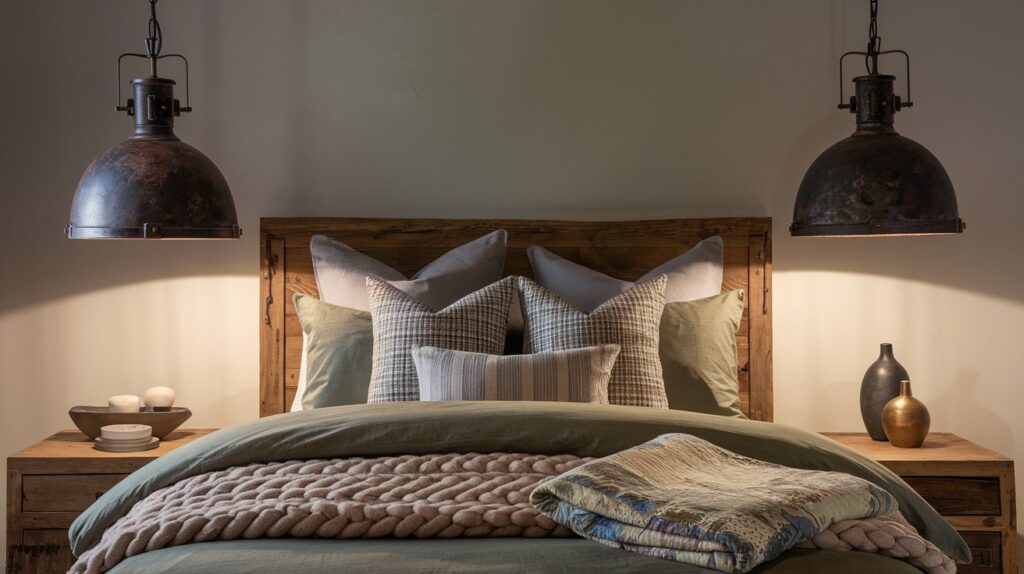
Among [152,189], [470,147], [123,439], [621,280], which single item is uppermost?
[470,147]

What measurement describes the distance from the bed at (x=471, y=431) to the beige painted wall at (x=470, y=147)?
0.11 meters

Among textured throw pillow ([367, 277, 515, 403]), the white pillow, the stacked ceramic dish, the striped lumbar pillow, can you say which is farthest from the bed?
the stacked ceramic dish

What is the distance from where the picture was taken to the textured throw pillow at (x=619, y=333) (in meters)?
2.93

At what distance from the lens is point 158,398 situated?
3336 millimetres

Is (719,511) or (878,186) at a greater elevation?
(878,186)

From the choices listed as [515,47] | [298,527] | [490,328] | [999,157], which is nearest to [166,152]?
[490,328]

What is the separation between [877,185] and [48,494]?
2.43m

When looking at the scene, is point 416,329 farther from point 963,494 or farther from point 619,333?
point 963,494

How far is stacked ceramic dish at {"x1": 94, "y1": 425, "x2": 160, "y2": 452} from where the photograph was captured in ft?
10.1

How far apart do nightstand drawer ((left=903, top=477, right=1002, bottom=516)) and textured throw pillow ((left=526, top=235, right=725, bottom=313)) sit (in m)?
0.84

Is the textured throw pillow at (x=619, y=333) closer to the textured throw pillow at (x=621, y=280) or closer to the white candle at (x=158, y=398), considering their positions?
the textured throw pillow at (x=621, y=280)

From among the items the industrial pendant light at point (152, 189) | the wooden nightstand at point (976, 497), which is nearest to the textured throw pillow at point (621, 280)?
the wooden nightstand at point (976, 497)

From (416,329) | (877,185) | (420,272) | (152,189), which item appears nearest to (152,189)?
(152,189)

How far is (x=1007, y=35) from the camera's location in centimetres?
359
